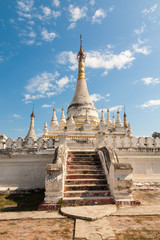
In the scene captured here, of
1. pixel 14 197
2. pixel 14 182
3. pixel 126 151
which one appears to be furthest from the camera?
pixel 126 151

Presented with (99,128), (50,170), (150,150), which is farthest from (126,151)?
(99,128)

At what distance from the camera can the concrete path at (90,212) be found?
414cm

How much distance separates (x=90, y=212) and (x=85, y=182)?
6.02 feet

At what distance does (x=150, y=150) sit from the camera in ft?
31.3

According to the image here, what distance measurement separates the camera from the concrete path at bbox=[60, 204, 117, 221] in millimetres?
4141

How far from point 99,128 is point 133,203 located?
773 inches

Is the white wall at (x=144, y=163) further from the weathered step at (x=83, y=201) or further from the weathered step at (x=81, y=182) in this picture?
the weathered step at (x=83, y=201)

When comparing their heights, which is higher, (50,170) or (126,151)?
(126,151)

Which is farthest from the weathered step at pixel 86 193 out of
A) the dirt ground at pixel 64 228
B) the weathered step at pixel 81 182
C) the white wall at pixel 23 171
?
the white wall at pixel 23 171

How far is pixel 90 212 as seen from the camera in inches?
175

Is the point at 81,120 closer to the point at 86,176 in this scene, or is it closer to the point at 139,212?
the point at 86,176

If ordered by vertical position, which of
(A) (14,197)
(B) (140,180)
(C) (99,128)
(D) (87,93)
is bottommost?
(A) (14,197)

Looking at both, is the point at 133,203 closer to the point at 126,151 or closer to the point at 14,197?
the point at 126,151

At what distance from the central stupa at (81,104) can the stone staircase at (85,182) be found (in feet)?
60.5
